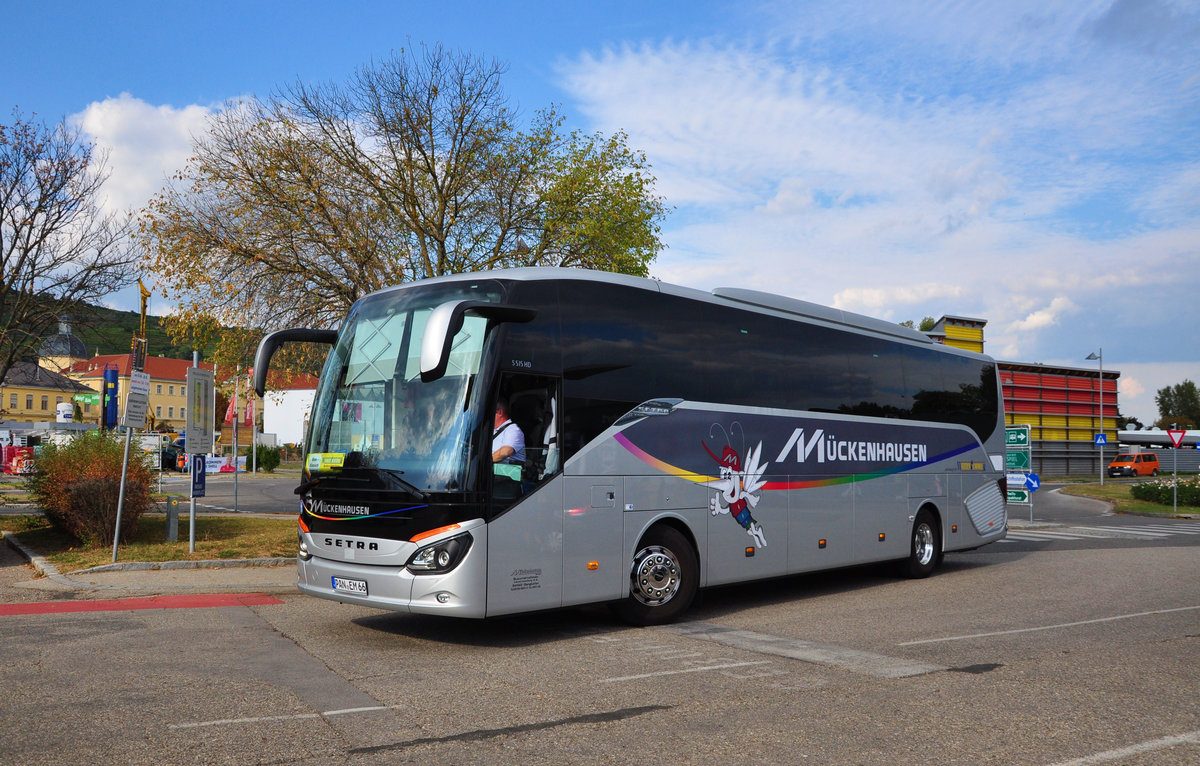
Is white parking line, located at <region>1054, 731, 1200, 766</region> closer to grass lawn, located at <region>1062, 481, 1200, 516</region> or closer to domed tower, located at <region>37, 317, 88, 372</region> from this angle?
domed tower, located at <region>37, 317, 88, 372</region>

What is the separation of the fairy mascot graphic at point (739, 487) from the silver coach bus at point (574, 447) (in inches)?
0.9

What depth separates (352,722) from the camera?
558 cm

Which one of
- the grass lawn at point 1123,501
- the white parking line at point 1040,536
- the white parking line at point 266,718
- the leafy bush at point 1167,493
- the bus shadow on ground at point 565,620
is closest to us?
the white parking line at point 266,718

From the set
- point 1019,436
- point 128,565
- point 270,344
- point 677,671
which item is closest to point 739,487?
point 677,671

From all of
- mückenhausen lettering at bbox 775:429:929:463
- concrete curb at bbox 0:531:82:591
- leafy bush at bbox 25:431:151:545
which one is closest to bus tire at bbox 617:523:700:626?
mückenhausen lettering at bbox 775:429:929:463

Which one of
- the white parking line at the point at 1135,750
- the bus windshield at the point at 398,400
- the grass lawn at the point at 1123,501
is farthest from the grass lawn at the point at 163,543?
the grass lawn at the point at 1123,501

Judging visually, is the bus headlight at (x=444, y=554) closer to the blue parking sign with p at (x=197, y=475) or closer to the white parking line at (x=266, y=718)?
the white parking line at (x=266, y=718)

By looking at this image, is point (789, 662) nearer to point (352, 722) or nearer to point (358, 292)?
point (352, 722)

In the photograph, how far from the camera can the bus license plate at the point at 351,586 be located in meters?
8.20

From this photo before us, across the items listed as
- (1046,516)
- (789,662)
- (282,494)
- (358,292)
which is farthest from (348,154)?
(1046,516)

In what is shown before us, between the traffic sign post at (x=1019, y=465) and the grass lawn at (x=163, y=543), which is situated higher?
the traffic sign post at (x=1019, y=465)

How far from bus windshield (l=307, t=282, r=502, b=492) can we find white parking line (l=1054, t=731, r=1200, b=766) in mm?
4883

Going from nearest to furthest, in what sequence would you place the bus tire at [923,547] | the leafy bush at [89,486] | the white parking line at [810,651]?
the white parking line at [810,651]
the bus tire at [923,547]
the leafy bush at [89,486]

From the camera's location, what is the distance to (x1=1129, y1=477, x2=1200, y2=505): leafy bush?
114 ft
